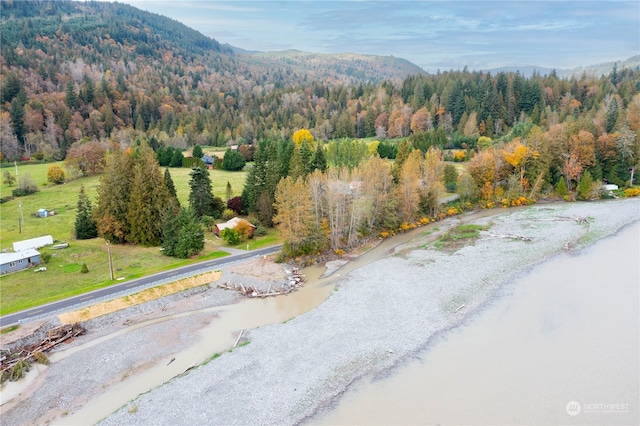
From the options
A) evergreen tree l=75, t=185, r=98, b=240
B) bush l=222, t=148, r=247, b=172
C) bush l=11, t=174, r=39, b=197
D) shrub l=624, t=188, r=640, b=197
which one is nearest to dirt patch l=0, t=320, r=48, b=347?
evergreen tree l=75, t=185, r=98, b=240

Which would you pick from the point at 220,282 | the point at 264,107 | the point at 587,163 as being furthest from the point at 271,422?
the point at 264,107

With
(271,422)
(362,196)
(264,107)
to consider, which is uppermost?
(264,107)

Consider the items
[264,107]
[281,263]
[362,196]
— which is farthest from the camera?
[264,107]

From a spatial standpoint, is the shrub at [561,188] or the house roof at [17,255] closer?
the house roof at [17,255]

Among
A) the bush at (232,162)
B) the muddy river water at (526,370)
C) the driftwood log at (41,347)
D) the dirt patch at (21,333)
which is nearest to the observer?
the muddy river water at (526,370)

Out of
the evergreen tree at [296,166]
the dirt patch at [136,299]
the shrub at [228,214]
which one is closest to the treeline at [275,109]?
the evergreen tree at [296,166]

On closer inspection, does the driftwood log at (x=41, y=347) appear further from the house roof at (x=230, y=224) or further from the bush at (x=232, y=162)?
the bush at (x=232, y=162)

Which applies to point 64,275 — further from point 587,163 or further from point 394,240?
point 587,163
